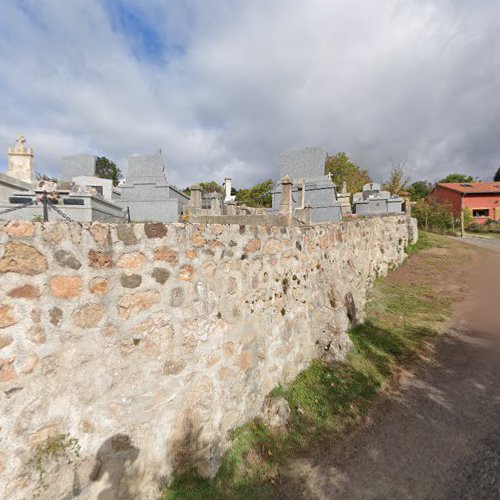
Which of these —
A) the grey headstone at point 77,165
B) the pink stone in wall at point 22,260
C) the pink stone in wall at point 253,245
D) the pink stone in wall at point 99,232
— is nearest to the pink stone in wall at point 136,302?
the pink stone in wall at point 99,232

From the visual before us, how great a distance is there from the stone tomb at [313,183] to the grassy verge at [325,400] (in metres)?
9.94

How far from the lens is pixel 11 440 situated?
1.86 meters

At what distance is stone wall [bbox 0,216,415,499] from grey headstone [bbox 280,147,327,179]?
1489 centimetres

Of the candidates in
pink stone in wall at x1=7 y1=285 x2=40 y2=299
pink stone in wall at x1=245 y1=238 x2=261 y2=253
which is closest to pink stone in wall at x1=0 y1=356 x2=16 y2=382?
pink stone in wall at x1=7 y1=285 x2=40 y2=299

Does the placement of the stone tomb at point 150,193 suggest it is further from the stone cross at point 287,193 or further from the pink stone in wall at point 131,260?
the pink stone in wall at point 131,260

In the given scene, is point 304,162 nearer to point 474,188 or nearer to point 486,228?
point 486,228

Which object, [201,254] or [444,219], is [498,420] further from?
[444,219]

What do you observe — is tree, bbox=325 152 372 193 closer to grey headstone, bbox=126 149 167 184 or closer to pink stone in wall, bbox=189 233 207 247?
grey headstone, bbox=126 149 167 184

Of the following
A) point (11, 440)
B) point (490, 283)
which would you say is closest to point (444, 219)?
point (490, 283)

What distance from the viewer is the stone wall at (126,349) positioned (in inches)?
74.7

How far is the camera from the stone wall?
74.7 inches

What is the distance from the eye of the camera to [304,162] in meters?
17.6

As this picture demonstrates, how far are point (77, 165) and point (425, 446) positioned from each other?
20734 millimetres

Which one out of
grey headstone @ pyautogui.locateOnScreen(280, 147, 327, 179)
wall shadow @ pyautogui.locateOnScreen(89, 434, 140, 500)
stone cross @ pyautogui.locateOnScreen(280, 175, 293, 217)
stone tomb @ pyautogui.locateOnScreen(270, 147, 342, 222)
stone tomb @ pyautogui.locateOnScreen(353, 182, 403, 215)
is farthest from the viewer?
stone tomb @ pyautogui.locateOnScreen(353, 182, 403, 215)
